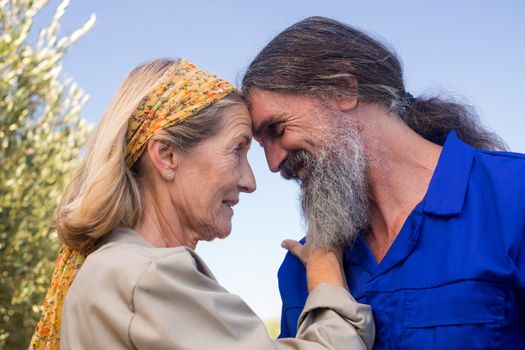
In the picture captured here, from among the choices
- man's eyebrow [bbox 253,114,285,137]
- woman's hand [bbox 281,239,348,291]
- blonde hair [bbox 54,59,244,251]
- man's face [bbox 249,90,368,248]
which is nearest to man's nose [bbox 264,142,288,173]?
man's face [bbox 249,90,368,248]

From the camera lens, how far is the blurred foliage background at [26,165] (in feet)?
28.3

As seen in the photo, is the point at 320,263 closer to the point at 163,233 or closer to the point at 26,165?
the point at 163,233

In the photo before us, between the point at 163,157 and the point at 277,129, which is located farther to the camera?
the point at 277,129

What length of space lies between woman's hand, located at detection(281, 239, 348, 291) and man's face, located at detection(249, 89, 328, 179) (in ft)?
1.70

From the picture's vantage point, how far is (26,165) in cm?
888

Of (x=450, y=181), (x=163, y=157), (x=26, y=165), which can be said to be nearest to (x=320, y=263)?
(x=450, y=181)

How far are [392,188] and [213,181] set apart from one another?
103 cm

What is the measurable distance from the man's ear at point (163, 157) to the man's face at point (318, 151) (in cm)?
85

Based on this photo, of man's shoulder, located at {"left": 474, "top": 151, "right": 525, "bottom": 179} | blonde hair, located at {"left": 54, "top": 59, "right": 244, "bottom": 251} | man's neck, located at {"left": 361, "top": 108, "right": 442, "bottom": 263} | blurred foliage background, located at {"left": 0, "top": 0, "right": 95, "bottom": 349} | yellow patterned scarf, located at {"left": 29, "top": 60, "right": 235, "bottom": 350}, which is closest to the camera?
→ blonde hair, located at {"left": 54, "top": 59, "right": 244, "bottom": 251}

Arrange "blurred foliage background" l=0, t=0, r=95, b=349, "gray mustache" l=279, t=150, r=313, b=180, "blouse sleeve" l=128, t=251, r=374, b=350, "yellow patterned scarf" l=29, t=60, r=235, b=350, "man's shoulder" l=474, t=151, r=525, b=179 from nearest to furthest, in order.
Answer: "blouse sleeve" l=128, t=251, r=374, b=350
"yellow patterned scarf" l=29, t=60, r=235, b=350
"man's shoulder" l=474, t=151, r=525, b=179
"gray mustache" l=279, t=150, r=313, b=180
"blurred foliage background" l=0, t=0, r=95, b=349

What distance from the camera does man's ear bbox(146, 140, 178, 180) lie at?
2938mm

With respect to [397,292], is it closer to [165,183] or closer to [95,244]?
[165,183]

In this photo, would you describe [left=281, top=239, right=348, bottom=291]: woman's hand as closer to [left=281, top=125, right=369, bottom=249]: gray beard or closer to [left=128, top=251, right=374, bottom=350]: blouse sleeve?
[left=281, top=125, right=369, bottom=249]: gray beard

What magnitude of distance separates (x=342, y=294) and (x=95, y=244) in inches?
41.2
